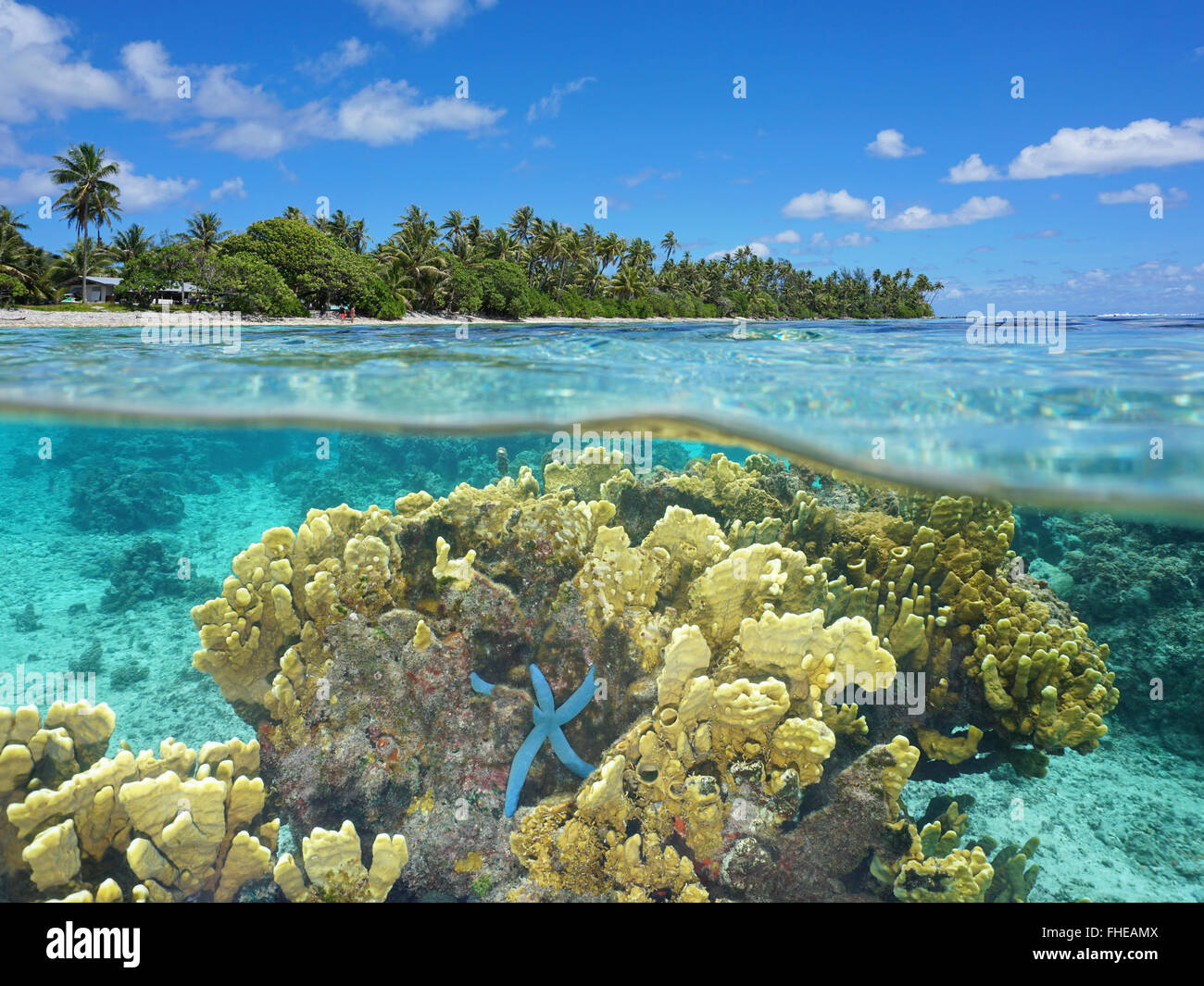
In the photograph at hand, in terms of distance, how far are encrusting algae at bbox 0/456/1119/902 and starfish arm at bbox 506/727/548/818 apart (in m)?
0.20

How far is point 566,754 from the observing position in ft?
19.4

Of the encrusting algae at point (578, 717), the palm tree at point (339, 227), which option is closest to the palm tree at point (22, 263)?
the palm tree at point (339, 227)

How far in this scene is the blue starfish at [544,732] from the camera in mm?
5805

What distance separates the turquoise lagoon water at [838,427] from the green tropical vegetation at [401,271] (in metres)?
17.0

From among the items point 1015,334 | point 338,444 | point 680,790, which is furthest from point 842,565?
point 338,444

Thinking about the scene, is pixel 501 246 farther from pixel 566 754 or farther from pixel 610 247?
pixel 566 754

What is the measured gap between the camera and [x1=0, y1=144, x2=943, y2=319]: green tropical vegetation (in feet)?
96.1

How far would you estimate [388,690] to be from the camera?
6.09 m

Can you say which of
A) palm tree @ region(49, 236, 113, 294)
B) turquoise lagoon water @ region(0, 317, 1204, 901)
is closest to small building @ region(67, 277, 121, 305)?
palm tree @ region(49, 236, 113, 294)

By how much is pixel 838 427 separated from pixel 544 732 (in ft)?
16.6

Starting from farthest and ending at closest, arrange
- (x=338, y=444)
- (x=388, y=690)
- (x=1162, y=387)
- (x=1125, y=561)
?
1. (x=338, y=444)
2. (x=1125, y=561)
3. (x=1162, y=387)
4. (x=388, y=690)

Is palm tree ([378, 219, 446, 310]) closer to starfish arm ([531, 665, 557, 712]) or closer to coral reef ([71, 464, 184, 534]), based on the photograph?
coral reef ([71, 464, 184, 534])
